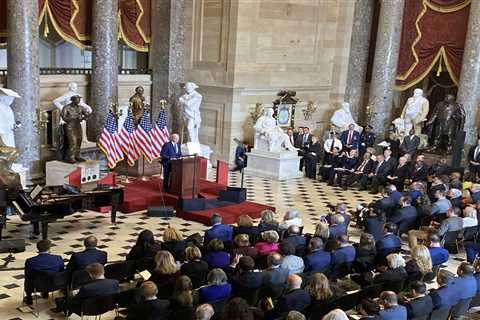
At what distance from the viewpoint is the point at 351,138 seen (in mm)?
19906

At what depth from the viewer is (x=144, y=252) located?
29.7ft

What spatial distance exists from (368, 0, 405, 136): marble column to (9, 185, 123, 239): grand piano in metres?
12.0

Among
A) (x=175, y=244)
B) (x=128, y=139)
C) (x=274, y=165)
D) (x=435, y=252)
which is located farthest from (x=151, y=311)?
(x=274, y=165)

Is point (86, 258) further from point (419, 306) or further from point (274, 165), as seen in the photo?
point (274, 165)

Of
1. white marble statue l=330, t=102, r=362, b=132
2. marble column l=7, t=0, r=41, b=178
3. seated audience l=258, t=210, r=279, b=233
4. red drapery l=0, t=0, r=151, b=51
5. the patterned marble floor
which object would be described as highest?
red drapery l=0, t=0, r=151, b=51

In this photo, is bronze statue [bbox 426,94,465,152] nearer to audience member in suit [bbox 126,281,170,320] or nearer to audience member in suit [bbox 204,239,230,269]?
audience member in suit [bbox 204,239,230,269]

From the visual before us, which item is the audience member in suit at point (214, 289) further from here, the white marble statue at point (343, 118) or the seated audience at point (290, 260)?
the white marble statue at point (343, 118)

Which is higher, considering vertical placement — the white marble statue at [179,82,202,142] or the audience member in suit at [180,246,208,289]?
the white marble statue at [179,82,202,142]

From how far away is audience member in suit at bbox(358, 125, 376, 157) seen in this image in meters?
20.1

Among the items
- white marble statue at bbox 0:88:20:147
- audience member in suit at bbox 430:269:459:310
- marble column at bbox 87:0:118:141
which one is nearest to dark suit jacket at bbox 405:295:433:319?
audience member in suit at bbox 430:269:459:310

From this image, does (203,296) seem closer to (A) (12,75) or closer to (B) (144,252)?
(B) (144,252)

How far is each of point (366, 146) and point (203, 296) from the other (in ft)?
45.5

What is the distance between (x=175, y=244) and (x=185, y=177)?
560 centimetres

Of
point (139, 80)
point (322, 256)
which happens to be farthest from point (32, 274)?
point (139, 80)
